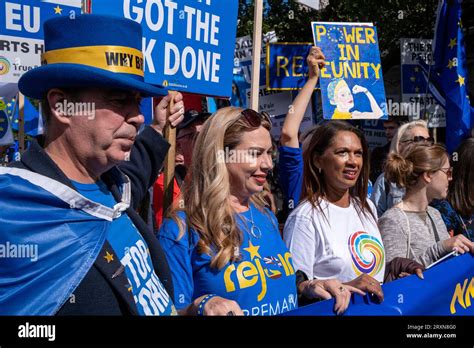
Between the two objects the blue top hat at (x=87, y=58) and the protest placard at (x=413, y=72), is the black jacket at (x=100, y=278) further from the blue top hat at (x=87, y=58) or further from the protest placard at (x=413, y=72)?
the protest placard at (x=413, y=72)

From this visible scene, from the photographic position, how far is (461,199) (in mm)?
5109

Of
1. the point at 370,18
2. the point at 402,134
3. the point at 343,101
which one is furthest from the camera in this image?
the point at 370,18

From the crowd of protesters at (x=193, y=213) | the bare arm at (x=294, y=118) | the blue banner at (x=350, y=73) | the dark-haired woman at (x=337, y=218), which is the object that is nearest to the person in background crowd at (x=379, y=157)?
the blue banner at (x=350, y=73)

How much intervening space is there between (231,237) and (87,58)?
3.36ft

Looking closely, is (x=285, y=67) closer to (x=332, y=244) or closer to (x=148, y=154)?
(x=332, y=244)

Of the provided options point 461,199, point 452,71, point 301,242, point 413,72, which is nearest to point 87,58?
point 301,242

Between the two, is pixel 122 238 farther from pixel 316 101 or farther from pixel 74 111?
pixel 316 101

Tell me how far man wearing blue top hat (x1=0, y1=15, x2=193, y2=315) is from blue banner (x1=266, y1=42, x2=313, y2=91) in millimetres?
6953

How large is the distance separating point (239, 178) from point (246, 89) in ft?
24.8

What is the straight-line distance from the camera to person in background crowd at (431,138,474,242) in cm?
481

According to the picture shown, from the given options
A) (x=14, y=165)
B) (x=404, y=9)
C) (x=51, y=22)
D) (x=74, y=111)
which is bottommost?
(x=14, y=165)
